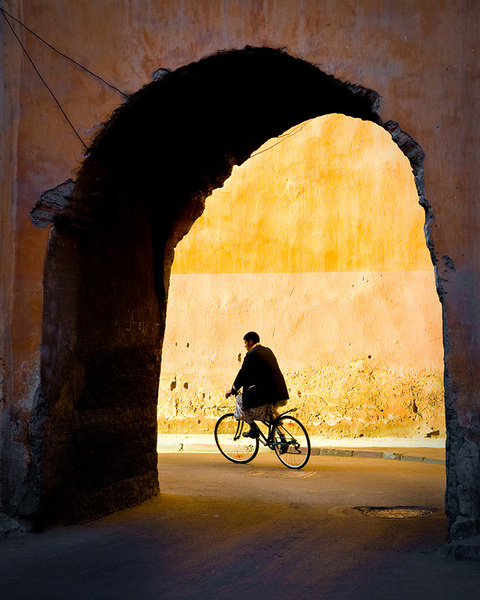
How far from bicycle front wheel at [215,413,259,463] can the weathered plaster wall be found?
228 inches

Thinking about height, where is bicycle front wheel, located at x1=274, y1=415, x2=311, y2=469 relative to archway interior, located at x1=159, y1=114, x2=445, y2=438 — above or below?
below

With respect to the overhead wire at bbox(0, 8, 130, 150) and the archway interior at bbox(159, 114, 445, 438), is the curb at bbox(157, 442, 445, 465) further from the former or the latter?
the overhead wire at bbox(0, 8, 130, 150)

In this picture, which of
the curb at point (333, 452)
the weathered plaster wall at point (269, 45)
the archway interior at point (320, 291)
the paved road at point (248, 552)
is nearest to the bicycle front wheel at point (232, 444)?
the curb at point (333, 452)

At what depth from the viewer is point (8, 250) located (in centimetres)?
625

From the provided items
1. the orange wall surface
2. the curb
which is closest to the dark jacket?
the curb

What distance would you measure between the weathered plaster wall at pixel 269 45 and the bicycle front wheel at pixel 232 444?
19.0 ft

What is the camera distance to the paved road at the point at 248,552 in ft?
15.1

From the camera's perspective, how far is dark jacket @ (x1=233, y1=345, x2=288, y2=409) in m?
10.6

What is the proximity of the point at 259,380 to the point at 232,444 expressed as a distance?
254 centimetres

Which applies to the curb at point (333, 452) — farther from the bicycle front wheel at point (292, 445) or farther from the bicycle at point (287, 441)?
the bicycle front wheel at point (292, 445)

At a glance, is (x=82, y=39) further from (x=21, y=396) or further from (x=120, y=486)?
(x=120, y=486)

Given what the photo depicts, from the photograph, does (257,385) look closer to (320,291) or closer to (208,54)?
(320,291)

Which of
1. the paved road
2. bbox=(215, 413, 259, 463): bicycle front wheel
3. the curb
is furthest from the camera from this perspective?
the curb

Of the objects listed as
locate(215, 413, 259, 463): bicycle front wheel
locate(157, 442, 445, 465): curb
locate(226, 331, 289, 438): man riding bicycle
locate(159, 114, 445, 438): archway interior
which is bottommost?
locate(157, 442, 445, 465): curb
